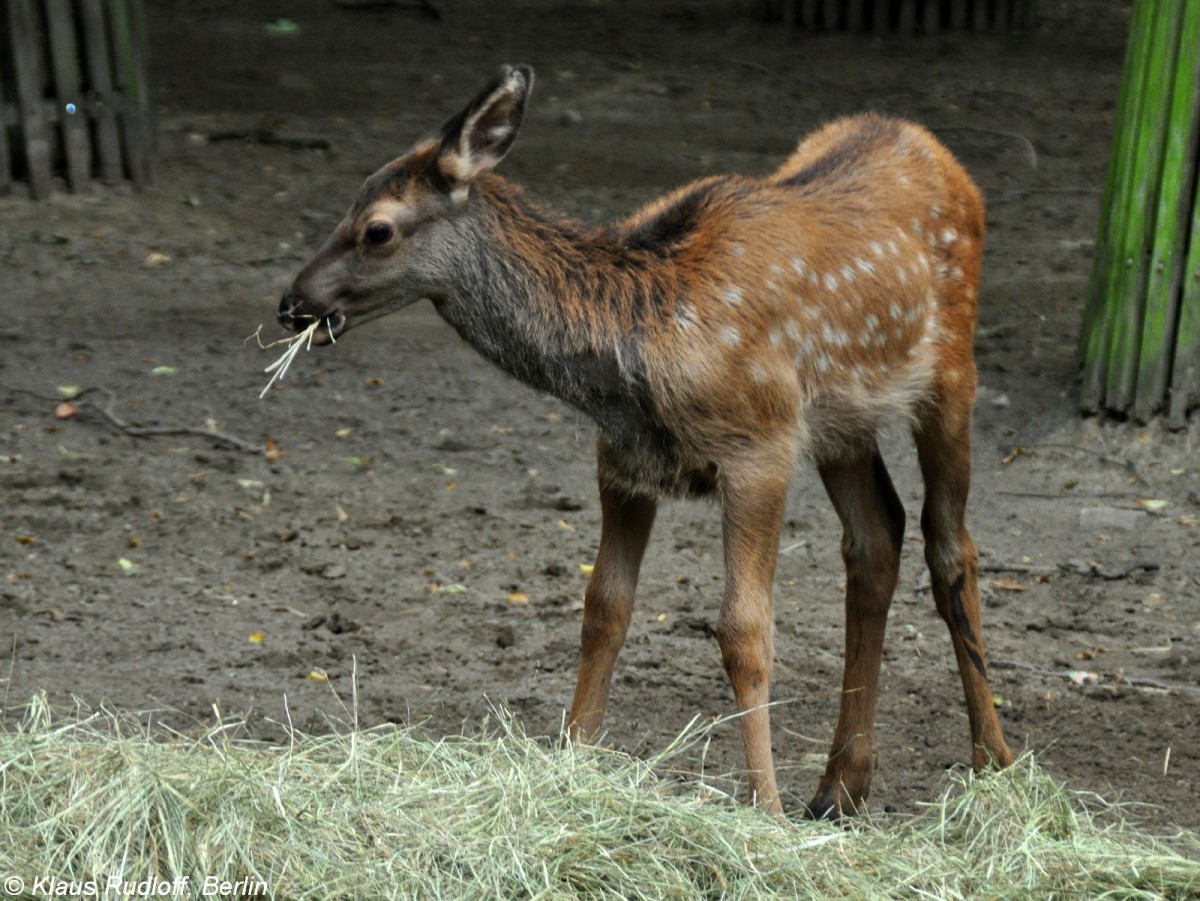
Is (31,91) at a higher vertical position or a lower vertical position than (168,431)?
higher

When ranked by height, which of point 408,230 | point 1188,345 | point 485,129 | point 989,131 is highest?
point 485,129

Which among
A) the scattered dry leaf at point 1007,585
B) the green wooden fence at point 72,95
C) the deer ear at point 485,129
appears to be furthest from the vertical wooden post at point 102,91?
the scattered dry leaf at point 1007,585

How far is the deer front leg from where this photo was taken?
4586mm

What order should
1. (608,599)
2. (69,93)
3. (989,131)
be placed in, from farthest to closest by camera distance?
(989,131), (69,93), (608,599)

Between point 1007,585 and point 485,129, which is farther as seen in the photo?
point 1007,585

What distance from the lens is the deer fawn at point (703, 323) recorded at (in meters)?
4.61

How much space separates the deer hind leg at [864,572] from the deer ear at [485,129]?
155 cm

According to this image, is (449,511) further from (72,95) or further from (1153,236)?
(72,95)

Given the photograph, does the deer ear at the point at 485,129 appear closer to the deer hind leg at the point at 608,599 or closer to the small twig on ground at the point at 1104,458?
the deer hind leg at the point at 608,599

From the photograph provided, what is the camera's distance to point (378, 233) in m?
4.64

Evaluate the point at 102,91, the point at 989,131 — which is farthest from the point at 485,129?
the point at 989,131

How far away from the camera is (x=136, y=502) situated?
7.15 meters

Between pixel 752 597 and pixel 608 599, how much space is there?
52cm

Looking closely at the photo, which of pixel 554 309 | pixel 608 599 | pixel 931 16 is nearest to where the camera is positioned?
pixel 554 309
